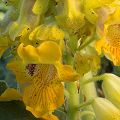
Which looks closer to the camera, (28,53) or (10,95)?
(28,53)

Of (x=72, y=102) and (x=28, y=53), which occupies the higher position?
(x=28, y=53)

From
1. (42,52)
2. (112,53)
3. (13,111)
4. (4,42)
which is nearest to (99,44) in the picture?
(112,53)

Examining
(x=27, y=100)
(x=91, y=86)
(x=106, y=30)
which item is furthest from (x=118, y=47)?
(x=91, y=86)

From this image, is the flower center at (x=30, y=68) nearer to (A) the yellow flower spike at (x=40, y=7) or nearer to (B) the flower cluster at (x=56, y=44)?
(B) the flower cluster at (x=56, y=44)

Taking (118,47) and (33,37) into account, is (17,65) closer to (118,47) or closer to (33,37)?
(33,37)

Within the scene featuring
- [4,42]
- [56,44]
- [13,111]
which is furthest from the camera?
[13,111]

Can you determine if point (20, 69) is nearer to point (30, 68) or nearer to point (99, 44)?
point (30, 68)

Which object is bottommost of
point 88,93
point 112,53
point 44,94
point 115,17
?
point 88,93
